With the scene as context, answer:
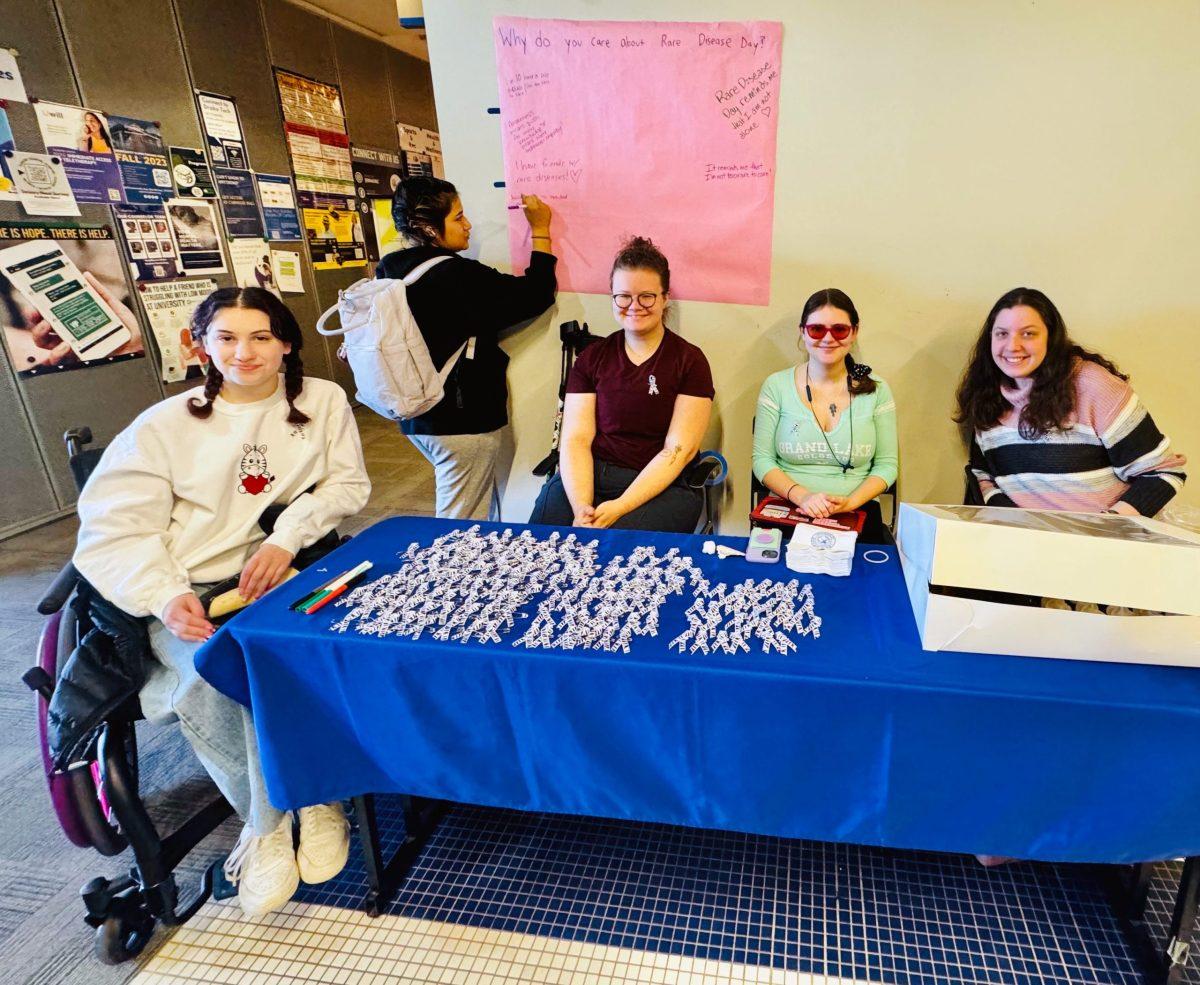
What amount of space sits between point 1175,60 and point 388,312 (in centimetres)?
226

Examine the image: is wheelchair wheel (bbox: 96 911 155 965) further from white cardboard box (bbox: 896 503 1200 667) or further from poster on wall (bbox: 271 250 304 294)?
poster on wall (bbox: 271 250 304 294)

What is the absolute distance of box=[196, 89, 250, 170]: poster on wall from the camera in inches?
161

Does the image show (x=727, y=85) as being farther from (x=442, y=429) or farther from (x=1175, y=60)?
(x=442, y=429)

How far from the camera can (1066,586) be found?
1021mm

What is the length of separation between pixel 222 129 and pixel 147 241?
0.94 metres

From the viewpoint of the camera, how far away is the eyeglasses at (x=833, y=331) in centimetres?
191

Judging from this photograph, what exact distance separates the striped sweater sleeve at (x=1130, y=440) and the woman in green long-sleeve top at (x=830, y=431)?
0.50 m

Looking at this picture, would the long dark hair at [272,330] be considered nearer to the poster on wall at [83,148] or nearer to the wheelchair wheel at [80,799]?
the wheelchair wheel at [80,799]

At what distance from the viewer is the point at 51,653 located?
144 cm

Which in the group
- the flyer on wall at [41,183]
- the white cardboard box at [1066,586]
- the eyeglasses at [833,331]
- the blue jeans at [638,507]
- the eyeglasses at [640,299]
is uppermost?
the flyer on wall at [41,183]

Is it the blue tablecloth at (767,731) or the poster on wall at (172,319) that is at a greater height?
the poster on wall at (172,319)

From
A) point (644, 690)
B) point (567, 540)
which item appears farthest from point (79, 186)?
point (644, 690)

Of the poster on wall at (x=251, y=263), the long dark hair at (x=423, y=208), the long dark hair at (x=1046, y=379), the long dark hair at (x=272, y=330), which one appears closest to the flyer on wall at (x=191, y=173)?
the poster on wall at (x=251, y=263)

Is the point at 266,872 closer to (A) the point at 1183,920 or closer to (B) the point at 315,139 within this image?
(A) the point at 1183,920
